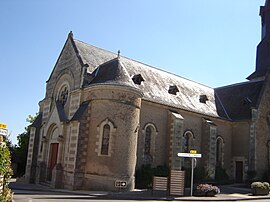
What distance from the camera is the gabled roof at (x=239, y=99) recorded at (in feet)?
100

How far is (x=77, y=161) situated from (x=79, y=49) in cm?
905

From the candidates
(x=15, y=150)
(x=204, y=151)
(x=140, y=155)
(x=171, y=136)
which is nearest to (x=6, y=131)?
(x=140, y=155)

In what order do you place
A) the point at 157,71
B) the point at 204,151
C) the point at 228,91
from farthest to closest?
the point at 228,91 → the point at 157,71 → the point at 204,151

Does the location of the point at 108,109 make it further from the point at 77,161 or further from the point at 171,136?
the point at 171,136

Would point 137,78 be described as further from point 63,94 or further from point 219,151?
Result: point 219,151

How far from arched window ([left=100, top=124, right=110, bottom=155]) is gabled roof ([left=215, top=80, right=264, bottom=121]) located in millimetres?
14539

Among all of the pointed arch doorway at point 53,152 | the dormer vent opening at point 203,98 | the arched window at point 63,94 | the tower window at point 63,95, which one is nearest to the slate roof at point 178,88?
the dormer vent opening at point 203,98

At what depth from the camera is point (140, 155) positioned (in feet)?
76.1

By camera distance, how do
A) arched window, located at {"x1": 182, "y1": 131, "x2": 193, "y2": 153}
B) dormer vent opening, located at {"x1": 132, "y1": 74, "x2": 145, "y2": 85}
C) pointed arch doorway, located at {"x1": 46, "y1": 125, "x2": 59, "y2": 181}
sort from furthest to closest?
arched window, located at {"x1": 182, "y1": 131, "x2": 193, "y2": 153} → dormer vent opening, located at {"x1": 132, "y1": 74, "x2": 145, "y2": 85} → pointed arch doorway, located at {"x1": 46, "y1": 125, "x2": 59, "y2": 181}

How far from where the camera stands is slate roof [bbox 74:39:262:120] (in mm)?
24125

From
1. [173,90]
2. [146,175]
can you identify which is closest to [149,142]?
[146,175]

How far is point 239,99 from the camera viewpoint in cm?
3256

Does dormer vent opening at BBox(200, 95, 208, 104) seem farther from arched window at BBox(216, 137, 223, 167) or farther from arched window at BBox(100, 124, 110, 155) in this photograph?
arched window at BBox(100, 124, 110, 155)

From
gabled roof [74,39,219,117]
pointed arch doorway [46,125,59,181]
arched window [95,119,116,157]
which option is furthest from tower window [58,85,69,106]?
arched window [95,119,116,157]
